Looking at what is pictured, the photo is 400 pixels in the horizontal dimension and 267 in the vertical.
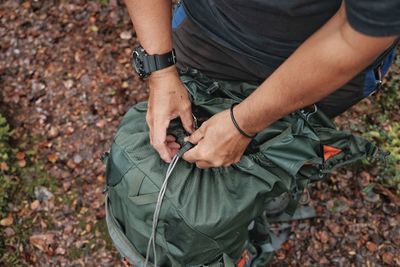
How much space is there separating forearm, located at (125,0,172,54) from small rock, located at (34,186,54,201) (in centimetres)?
140

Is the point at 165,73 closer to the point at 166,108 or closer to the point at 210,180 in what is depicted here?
the point at 166,108

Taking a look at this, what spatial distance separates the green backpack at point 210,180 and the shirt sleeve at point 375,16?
1.99 ft

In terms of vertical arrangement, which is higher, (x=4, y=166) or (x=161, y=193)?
(x=161, y=193)

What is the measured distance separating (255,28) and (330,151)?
60cm

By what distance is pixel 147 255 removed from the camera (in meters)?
1.62

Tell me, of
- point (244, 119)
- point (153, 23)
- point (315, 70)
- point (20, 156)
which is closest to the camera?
point (315, 70)

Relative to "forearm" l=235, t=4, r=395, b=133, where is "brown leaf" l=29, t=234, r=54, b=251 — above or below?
below

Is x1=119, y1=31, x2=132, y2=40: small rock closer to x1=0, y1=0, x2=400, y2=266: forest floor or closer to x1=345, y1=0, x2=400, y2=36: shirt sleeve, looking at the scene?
x1=0, y1=0, x2=400, y2=266: forest floor

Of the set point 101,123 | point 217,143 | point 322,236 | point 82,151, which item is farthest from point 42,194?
point 322,236

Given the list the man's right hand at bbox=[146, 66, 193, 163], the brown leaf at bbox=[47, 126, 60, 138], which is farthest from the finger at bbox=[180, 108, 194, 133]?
the brown leaf at bbox=[47, 126, 60, 138]

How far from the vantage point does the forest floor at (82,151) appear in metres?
2.53

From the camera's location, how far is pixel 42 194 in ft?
8.70

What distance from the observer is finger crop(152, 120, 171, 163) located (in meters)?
1.58

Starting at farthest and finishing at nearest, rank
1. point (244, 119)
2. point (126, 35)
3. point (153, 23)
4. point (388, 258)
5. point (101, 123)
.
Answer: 1. point (126, 35)
2. point (101, 123)
3. point (388, 258)
4. point (153, 23)
5. point (244, 119)
